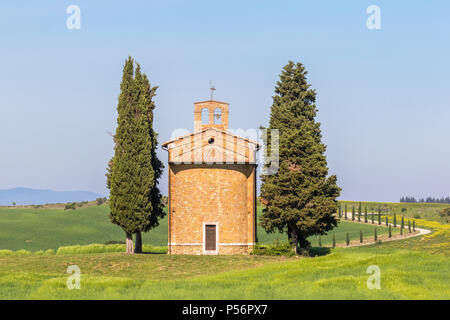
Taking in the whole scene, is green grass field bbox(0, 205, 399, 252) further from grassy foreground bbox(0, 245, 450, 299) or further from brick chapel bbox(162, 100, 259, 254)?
grassy foreground bbox(0, 245, 450, 299)

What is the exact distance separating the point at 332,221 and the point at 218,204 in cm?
930

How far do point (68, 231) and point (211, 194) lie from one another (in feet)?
105

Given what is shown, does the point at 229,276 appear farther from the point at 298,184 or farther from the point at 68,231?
the point at 68,231

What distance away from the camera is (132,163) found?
41.6 metres

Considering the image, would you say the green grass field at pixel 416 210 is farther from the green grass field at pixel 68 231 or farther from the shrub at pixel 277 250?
the shrub at pixel 277 250

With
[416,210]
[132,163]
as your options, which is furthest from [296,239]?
[416,210]

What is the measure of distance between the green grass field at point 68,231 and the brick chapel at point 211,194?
20.7 meters

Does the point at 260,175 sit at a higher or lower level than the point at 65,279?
higher

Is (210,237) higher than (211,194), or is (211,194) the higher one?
(211,194)

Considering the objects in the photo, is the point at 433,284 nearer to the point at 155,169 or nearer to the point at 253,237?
the point at 253,237

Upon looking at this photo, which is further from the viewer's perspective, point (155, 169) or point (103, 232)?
point (103, 232)

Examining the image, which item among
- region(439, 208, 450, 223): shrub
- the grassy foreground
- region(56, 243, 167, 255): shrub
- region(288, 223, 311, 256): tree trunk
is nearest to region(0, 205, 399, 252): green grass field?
region(56, 243, 167, 255): shrub
